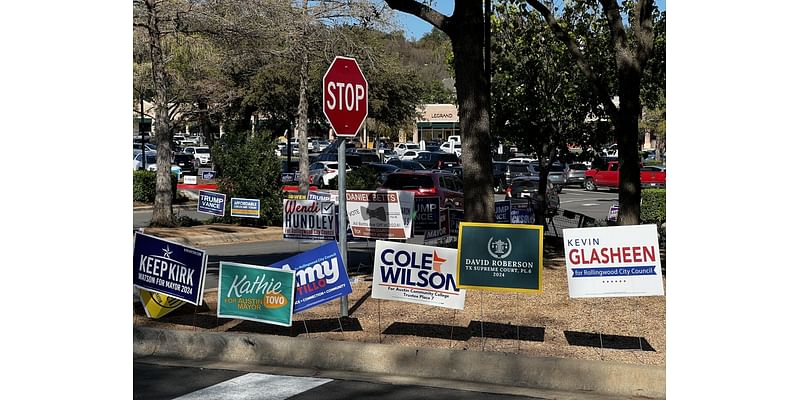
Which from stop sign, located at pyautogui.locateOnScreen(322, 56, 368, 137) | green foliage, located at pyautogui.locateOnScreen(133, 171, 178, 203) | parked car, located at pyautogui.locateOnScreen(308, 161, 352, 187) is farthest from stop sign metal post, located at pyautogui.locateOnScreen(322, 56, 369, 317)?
parked car, located at pyautogui.locateOnScreen(308, 161, 352, 187)

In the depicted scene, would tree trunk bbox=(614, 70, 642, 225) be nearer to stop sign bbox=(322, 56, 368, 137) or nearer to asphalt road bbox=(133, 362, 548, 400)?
stop sign bbox=(322, 56, 368, 137)

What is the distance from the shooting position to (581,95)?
2350 centimetres

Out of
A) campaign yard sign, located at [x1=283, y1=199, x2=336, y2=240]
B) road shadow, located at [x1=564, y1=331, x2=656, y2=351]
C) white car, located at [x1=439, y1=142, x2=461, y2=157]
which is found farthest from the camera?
white car, located at [x1=439, y1=142, x2=461, y2=157]

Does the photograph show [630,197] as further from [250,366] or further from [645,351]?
[250,366]

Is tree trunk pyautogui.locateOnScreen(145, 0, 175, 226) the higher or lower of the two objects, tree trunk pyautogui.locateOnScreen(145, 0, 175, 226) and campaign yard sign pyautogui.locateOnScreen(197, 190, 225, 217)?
the higher

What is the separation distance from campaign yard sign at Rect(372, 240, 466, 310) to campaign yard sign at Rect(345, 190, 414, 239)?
503cm

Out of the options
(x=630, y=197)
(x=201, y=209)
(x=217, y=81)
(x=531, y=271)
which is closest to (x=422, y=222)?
(x=630, y=197)

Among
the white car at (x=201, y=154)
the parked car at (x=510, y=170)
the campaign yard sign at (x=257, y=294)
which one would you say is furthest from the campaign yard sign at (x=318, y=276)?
the white car at (x=201, y=154)

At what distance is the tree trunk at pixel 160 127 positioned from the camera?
2212cm

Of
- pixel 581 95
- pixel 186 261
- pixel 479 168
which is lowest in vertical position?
pixel 186 261

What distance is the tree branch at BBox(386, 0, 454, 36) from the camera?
47.4ft

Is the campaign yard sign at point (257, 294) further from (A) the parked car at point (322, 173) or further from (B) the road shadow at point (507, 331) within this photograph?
(A) the parked car at point (322, 173)

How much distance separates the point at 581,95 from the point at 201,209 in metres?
9.07

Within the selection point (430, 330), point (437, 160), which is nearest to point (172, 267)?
point (430, 330)
